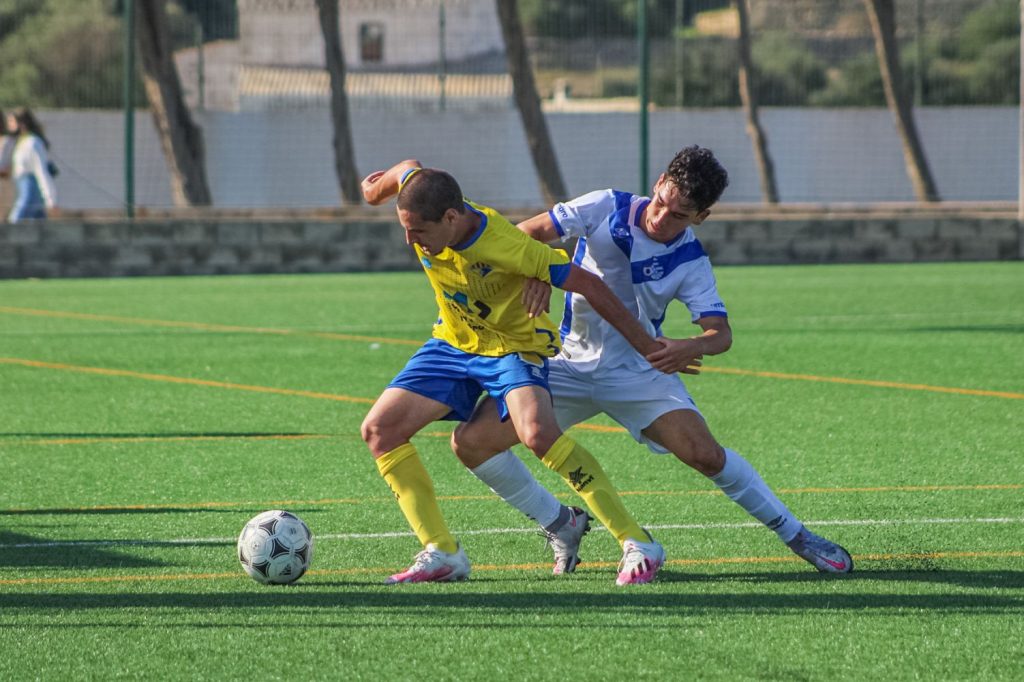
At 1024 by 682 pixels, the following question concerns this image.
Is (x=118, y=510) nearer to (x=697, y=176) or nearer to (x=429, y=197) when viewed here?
(x=429, y=197)

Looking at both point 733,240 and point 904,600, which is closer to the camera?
point 904,600

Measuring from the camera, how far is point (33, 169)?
22.2m

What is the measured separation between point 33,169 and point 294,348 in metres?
9.94

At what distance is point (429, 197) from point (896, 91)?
88.0ft

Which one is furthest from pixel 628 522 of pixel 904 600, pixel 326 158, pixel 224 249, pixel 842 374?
pixel 326 158

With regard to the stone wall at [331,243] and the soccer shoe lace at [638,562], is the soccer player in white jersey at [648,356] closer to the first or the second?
the soccer shoe lace at [638,562]

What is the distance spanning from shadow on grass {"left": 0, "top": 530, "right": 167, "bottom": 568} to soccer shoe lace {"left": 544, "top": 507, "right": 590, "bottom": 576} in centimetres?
144

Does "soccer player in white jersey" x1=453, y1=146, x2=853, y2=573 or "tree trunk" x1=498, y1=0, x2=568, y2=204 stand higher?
"tree trunk" x1=498, y1=0, x2=568, y2=204

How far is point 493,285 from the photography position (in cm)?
581

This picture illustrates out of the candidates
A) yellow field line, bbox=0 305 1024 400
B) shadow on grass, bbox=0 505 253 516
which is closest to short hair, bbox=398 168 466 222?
shadow on grass, bbox=0 505 253 516

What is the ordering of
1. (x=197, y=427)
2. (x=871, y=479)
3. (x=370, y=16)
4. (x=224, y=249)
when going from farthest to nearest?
(x=370, y=16)
(x=224, y=249)
(x=197, y=427)
(x=871, y=479)

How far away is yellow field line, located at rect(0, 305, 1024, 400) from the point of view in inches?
434

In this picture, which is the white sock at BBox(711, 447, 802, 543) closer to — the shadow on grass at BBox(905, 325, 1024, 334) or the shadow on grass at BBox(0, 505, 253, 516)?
the shadow on grass at BBox(0, 505, 253, 516)

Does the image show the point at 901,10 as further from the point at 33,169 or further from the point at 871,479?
the point at 871,479
